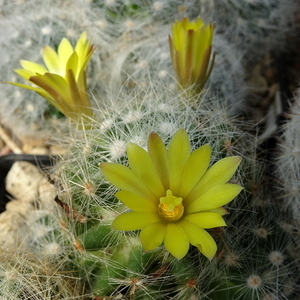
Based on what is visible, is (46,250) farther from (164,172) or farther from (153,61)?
(153,61)

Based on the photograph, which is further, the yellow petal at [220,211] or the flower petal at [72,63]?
the flower petal at [72,63]

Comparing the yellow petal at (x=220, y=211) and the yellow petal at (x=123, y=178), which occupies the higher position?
the yellow petal at (x=123, y=178)

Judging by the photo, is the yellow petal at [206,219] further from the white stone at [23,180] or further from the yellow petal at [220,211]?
the white stone at [23,180]

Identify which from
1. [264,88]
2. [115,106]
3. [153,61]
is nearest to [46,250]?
[115,106]

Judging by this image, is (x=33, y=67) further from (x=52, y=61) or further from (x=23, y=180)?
(x=23, y=180)

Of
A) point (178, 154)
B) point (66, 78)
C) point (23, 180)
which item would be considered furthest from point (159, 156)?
point (23, 180)

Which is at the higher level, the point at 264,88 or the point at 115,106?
the point at 115,106

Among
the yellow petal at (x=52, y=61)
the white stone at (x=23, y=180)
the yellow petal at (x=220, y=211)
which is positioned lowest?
the white stone at (x=23, y=180)

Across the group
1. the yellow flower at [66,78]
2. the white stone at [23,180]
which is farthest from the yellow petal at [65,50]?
the white stone at [23,180]
